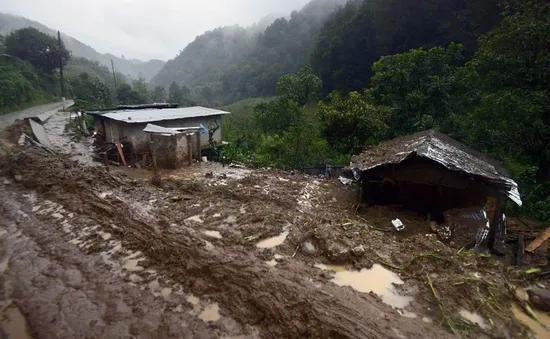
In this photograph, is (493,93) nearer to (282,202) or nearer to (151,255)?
(282,202)

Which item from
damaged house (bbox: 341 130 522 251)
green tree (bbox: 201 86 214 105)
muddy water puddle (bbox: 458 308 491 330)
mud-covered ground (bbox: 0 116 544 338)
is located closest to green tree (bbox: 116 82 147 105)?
green tree (bbox: 201 86 214 105)

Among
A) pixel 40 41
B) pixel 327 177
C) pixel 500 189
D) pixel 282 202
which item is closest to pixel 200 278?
pixel 282 202

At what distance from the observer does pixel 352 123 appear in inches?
632

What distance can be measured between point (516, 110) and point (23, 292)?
1604cm

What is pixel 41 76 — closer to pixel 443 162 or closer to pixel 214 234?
pixel 214 234

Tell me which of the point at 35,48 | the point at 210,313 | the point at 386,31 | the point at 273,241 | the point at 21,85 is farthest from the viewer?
the point at 35,48

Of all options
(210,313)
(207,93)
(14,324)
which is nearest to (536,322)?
(210,313)

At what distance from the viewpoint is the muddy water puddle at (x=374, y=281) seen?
206 inches

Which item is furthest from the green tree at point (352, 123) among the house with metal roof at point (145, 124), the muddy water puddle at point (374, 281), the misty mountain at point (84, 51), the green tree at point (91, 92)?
the misty mountain at point (84, 51)

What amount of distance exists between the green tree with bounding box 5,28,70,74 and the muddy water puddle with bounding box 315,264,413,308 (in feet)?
147

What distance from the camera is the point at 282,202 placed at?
1095 cm

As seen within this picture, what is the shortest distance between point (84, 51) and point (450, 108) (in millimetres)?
147880

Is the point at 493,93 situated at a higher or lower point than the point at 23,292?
higher

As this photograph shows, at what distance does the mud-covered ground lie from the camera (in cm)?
479
